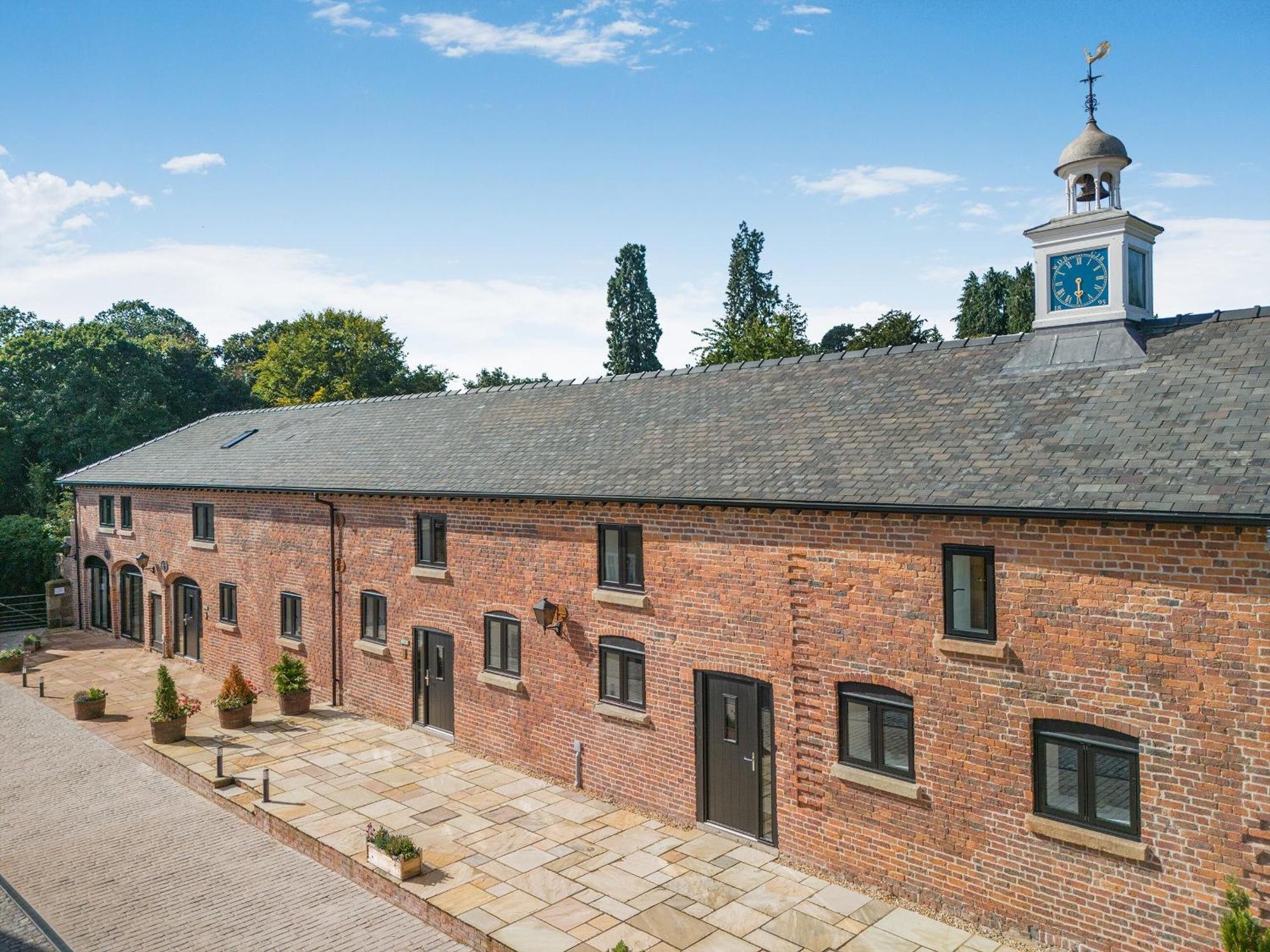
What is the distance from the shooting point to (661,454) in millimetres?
15297

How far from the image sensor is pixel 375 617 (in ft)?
65.9

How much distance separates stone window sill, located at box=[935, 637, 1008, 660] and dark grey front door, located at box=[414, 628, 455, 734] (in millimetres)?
10303

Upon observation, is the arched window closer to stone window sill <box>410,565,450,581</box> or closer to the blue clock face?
stone window sill <box>410,565,450,581</box>

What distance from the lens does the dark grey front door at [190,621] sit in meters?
25.9

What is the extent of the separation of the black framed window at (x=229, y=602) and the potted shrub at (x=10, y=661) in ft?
22.1

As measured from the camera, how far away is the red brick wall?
9125mm

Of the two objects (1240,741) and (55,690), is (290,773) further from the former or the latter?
(1240,741)

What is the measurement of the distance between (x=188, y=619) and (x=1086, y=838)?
2439 cm

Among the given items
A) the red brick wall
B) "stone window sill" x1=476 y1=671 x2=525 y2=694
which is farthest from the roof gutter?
"stone window sill" x1=476 y1=671 x2=525 y2=694

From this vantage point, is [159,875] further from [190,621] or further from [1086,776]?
[190,621]

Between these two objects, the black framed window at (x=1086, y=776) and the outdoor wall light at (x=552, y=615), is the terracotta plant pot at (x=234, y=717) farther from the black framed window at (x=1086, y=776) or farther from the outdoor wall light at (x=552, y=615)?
the black framed window at (x=1086, y=776)

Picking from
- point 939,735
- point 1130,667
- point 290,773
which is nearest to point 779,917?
point 939,735

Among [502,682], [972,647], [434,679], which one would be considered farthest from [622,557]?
[434,679]

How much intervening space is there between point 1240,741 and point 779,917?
550 cm
